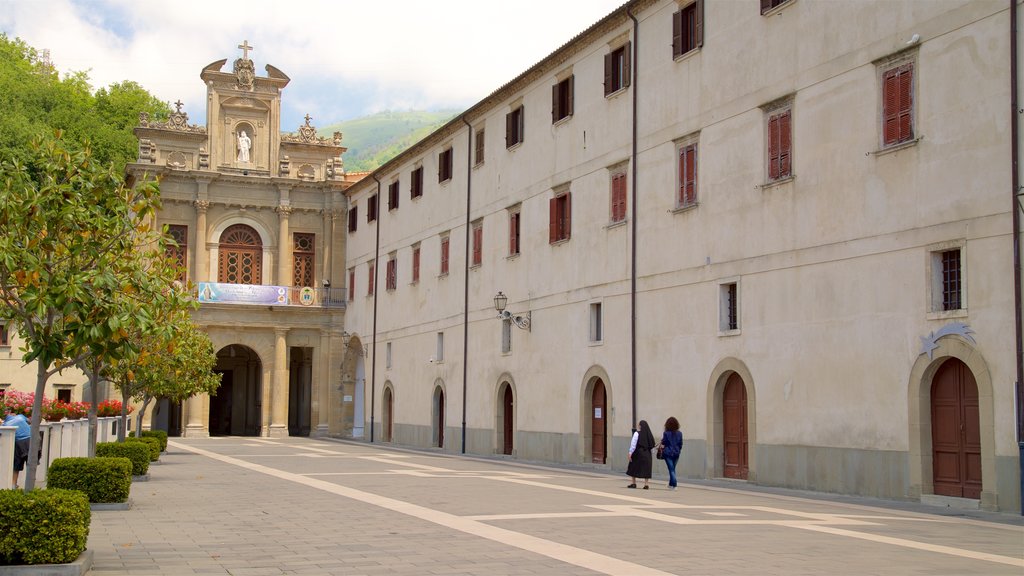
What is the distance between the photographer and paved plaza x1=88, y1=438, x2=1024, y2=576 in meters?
11.5

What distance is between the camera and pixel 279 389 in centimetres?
5438

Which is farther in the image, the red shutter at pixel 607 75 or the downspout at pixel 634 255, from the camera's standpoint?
the red shutter at pixel 607 75

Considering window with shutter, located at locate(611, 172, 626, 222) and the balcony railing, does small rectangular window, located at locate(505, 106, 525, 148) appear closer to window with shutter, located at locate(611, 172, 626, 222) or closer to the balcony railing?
window with shutter, located at locate(611, 172, 626, 222)

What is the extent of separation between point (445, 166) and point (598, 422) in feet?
51.1

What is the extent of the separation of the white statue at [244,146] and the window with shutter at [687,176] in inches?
1278

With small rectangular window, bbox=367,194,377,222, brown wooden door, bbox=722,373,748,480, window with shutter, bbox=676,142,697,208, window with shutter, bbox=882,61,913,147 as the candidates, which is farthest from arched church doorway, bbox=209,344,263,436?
window with shutter, bbox=882,61,913,147

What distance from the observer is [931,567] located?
37.9ft

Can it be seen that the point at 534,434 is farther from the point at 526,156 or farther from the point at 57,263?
the point at 57,263

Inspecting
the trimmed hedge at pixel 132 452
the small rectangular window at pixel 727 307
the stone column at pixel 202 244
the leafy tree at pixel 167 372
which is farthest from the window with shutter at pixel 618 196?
the stone column at pixel 202 244

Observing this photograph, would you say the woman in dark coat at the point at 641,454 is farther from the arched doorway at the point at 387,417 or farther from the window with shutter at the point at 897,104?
the arched doorway at the point at 387,417

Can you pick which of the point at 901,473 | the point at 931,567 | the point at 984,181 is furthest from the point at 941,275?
the point at 931,567

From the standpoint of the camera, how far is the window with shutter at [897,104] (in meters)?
21.1

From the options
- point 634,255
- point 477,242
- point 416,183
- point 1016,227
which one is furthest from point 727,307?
point 416,183

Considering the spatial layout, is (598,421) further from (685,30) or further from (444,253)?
(444,253)
